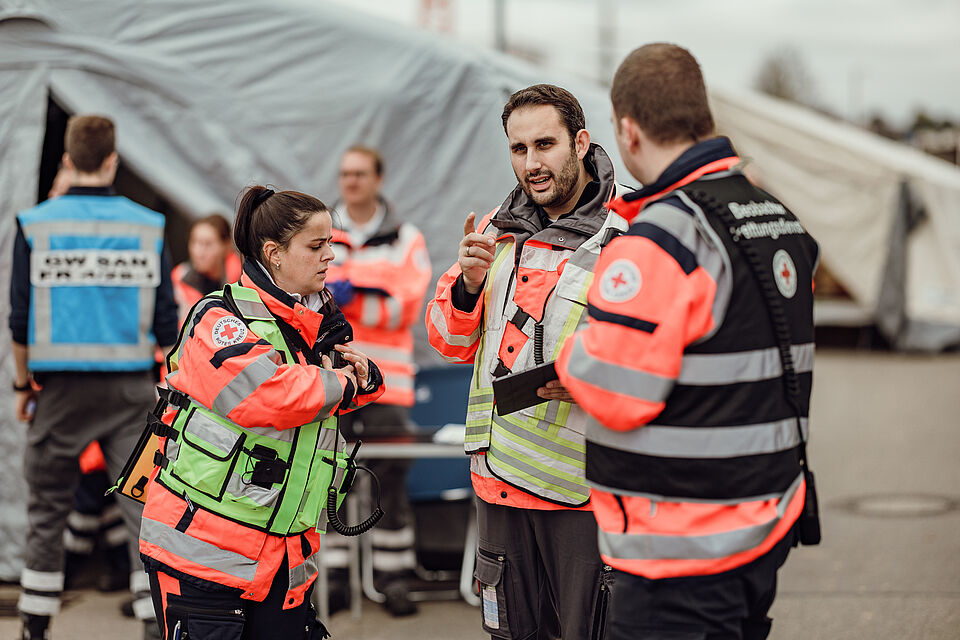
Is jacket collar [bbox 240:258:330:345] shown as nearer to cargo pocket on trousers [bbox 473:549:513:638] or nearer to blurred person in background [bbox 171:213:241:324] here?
cargo pocket on trousers [bbox 473:549:513:638]

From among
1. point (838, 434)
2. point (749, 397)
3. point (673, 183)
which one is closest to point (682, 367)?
point (749, 397)

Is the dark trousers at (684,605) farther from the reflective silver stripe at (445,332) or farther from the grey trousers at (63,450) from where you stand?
the grey trousers at (63,450)

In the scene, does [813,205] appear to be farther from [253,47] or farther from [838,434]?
[253,47]

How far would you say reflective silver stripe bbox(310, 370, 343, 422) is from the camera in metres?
3.04

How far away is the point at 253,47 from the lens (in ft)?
21.0

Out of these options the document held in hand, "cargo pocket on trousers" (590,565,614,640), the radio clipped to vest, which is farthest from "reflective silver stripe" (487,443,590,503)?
the radio clipped to vest

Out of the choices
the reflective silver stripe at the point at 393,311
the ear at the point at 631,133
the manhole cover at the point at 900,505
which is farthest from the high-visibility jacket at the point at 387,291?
the manhole cover at the point at 900,505

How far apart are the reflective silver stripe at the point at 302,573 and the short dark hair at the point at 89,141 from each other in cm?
239

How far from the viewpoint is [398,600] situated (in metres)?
5.54

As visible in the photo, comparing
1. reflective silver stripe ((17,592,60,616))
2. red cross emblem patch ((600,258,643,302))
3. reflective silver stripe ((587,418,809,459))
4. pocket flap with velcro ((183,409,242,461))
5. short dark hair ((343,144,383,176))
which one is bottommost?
reflective silver stripe ((17,592,60,616))

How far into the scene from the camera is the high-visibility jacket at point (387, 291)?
18.1 ft

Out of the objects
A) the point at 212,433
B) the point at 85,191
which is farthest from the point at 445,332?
the point at 85,191

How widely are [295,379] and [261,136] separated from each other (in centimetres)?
372

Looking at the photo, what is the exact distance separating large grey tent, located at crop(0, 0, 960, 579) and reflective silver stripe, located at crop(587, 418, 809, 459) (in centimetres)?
396
